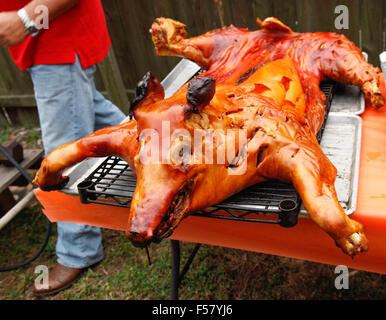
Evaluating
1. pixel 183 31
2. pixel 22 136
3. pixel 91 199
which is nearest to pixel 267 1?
pixel 183 31

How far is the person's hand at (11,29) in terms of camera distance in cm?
192

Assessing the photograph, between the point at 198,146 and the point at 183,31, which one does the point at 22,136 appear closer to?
the point at 183,31

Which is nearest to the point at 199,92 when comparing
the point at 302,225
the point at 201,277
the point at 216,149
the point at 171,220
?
the point at 216,149

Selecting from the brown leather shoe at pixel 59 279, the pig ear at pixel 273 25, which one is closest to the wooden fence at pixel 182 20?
the pig ear at pixel 273 25

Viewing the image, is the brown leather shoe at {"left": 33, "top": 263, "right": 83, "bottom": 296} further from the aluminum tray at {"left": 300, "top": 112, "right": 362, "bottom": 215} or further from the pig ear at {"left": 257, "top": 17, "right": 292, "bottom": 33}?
the pig ear at {"left": 257, "top": 17, "right": 292, "bottom": 33}

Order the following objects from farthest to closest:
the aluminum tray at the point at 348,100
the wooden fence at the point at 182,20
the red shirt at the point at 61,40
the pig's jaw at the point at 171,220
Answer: the wooden fence at the point at 182,20 < the red shirt at the point at 61,40 < the aluminum tray at the point at 348,100 < the pig's jaw at the point at 171,220

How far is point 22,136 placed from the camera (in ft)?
16.0

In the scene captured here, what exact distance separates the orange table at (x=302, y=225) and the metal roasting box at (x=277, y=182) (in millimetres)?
49

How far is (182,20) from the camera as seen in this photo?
3.59 metres

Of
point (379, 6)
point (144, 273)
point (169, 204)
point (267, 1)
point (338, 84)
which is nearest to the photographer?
point (169, 204)

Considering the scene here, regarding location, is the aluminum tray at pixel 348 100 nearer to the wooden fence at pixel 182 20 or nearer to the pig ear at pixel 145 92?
the pig ear at pixel 145 92

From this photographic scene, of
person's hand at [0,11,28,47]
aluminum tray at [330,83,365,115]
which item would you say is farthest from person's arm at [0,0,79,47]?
aluminum tray at [330,83,365,115]

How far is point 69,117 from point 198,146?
149cm

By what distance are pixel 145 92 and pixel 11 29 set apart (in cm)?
119
